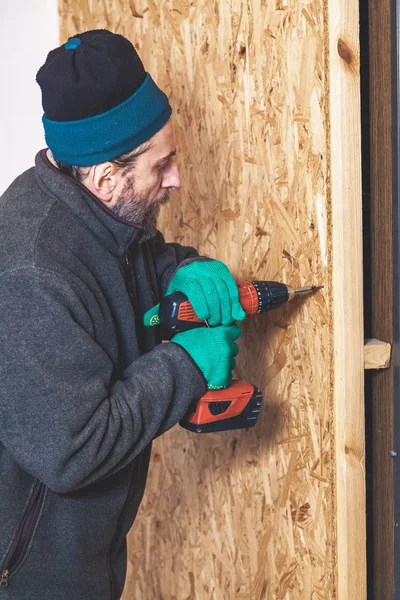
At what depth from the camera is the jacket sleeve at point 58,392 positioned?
134 cm

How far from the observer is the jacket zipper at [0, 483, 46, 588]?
4.99 feet

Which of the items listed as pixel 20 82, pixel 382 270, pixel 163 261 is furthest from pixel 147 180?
pixel 20 82

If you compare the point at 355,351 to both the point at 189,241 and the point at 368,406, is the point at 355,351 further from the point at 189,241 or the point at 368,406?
the point at 189,241

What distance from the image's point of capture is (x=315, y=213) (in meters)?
1.63

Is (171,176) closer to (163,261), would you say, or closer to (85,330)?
(163,261)

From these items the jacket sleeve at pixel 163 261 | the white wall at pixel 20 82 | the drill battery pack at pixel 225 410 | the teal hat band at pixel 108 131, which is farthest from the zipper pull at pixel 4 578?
the white wall at pixel 20 82

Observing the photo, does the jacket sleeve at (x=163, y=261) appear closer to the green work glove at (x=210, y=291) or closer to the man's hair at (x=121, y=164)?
the green work glove at (x=210, y=291)

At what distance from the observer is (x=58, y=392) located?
134 centimetres

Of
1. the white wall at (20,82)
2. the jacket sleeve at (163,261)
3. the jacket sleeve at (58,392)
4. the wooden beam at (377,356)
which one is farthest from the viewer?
the white wall at (20,82)

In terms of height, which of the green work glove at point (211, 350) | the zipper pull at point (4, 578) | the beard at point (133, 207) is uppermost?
the beard at point (133, 207)

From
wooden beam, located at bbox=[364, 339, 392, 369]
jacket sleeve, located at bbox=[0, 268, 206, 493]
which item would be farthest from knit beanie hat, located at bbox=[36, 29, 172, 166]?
wooden beam, located at bbox=[364, 339, 392, 369]

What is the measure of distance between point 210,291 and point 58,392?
1.28ft

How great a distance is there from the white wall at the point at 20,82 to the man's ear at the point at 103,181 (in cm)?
113

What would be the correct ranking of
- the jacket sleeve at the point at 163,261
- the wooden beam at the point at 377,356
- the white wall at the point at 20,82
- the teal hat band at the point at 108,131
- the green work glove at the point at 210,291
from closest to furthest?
the teal hat band at the point at 108,131 → the green work glove at the point at 210,291 → the wooden beam at the point at 377,356 → the jacket sleeve at the point at 163,261 → the white wall at the point at 20,82
